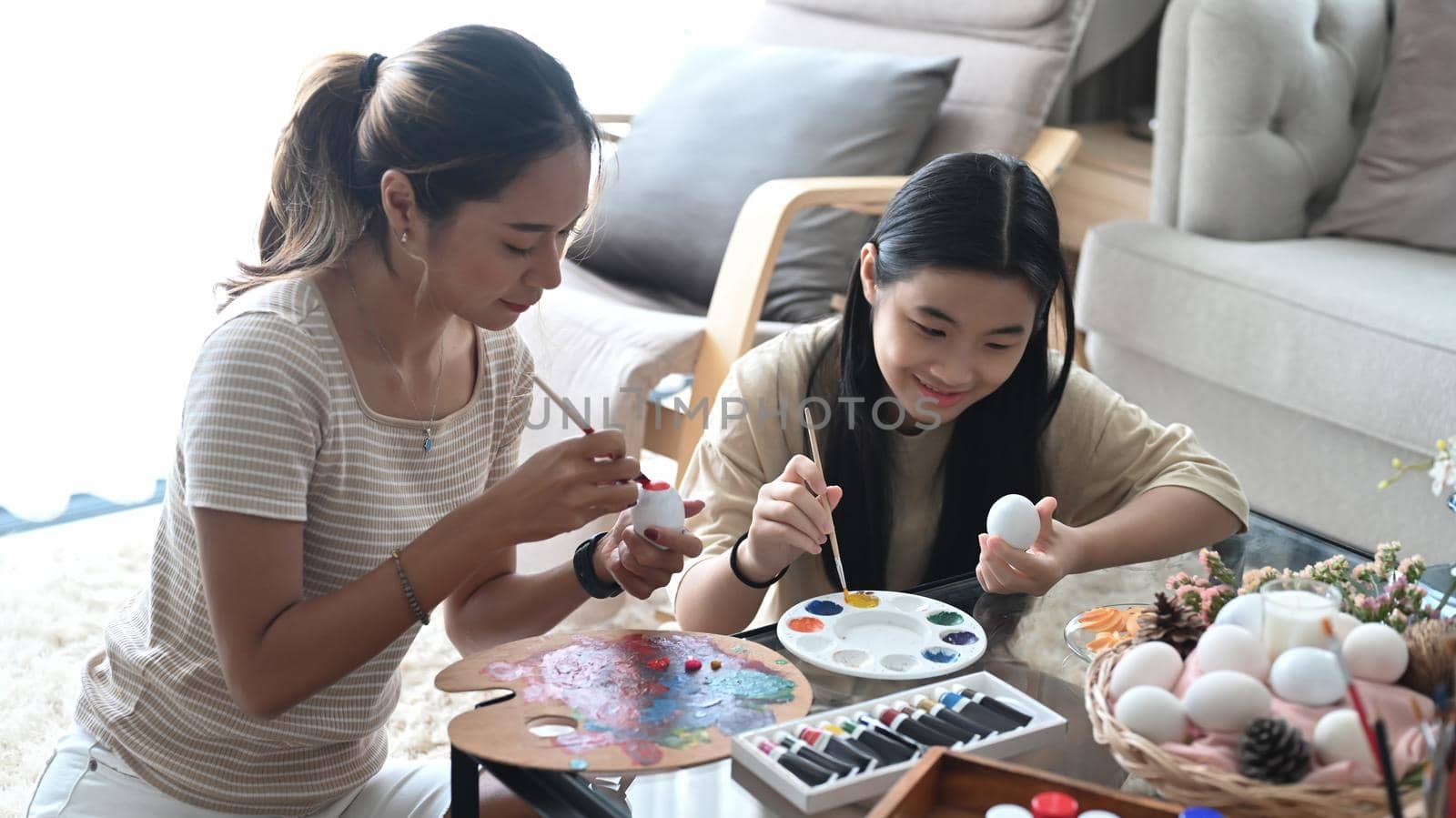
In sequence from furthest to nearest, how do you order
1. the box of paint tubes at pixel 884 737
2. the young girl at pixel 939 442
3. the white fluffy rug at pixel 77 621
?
the white fluffy rug at pixel 77 621 < the young girl at pixel 939 442 < the box of paint tubes at pixel 884 737

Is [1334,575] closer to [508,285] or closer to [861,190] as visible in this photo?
[508,285]

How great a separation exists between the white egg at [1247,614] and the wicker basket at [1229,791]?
98mm

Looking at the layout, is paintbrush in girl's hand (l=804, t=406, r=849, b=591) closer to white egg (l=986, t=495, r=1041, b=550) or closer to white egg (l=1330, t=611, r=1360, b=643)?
white egg (l=986, t=495, r=1041, b=550)

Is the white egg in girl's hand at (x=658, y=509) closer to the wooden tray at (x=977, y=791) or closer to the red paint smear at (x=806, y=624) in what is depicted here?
the red paint smear at (x=806, y=624)

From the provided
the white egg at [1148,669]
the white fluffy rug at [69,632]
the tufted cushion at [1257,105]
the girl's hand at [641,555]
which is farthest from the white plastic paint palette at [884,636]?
the tufted cushion at [1257,105]

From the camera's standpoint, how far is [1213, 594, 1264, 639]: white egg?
0.86 meters

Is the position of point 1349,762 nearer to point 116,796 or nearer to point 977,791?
point 977,791

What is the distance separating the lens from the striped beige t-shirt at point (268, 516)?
41.9 inches

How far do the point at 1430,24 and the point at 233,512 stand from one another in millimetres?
2264

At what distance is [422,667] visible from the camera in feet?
6.68

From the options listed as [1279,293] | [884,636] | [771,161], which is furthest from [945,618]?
[771,161]

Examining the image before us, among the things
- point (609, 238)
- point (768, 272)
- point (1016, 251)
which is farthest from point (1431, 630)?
point (609, 238)

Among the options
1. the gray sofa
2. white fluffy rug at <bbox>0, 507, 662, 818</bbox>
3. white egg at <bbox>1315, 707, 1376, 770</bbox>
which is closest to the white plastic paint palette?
white egg at <bbox>1315, 707, 1376, 770</bbox>

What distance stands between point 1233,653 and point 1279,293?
1.55 metres
